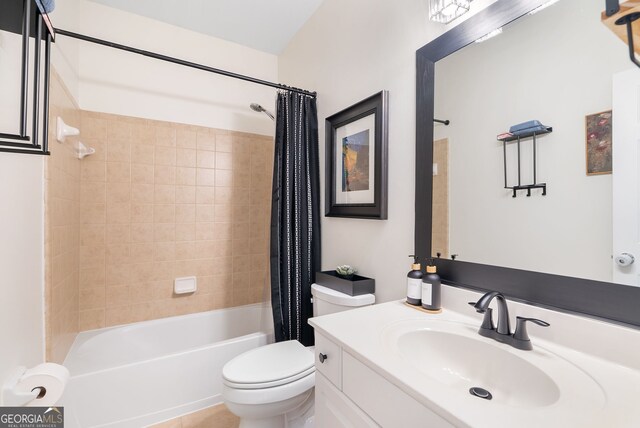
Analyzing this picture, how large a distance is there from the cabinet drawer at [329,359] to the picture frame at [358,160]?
70 centimetres

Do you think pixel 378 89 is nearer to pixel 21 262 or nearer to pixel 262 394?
pixel 262 394

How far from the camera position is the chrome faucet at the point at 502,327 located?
0.77 m

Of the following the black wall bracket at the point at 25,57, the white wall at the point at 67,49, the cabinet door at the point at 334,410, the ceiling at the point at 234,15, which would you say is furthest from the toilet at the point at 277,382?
the ceiling at the point at 234,15

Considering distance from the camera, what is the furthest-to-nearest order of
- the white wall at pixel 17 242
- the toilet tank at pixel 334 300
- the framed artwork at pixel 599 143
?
1. the toilet tank at pixel 334 300
2. the white wall at pixel 17 242
3. the framed artwork at pixel 599 143

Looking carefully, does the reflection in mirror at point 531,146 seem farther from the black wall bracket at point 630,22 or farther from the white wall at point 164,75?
the white wall at point 164,75

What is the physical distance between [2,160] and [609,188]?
1.76m

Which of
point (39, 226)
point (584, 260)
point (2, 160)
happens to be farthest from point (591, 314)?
point (39, 226)

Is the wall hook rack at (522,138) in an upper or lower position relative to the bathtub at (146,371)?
upper

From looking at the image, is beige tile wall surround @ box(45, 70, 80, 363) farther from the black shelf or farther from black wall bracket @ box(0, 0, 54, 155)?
the black shelf

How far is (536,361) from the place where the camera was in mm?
708

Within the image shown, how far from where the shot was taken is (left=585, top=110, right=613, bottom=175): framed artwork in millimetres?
728

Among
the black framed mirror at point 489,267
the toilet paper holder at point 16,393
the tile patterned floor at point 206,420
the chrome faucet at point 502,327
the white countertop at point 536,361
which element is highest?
the black framed mirror at point 489,267

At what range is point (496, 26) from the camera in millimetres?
960

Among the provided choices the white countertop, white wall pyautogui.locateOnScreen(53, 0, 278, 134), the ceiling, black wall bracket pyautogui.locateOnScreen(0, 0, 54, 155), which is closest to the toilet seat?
the white countertop
